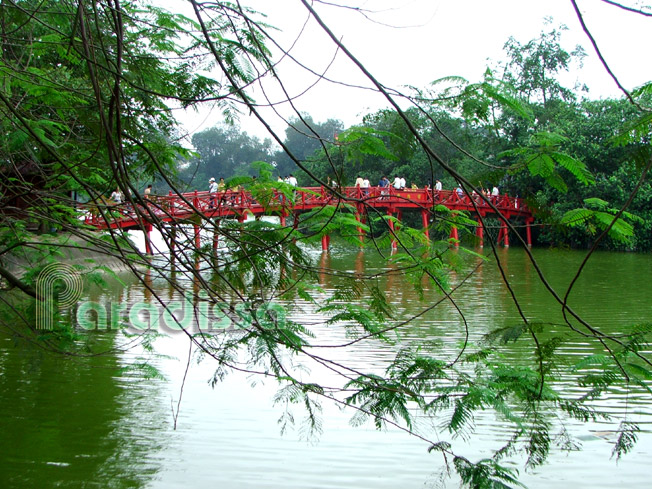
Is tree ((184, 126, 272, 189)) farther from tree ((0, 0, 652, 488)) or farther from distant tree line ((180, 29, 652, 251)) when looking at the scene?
tree ((0, 0, 652, 488))

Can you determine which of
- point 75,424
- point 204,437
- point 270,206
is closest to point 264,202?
point 270,206

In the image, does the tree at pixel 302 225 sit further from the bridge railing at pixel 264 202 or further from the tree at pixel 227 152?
the tree at pixel 227 152

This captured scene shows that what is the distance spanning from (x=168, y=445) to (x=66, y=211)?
5.25 ft

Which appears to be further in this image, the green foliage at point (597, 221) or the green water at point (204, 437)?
the green water at point (204, 437)

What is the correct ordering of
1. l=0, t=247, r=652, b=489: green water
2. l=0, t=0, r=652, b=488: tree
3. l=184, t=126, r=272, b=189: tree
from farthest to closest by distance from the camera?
l=184, t=126, r=272, b=189: tree < l=0, t=247, r=652, b=489: green water < l=0, t=0, r=652, b=488: tree

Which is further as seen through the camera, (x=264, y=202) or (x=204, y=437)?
(x=204, y=437)

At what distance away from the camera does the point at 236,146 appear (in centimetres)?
2100

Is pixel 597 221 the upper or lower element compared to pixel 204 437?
upper

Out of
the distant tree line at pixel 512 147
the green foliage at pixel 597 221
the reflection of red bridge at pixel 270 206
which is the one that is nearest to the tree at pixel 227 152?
the distant tree line at pixel 512 147

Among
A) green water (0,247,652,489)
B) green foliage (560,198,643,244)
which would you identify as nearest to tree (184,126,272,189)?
green water (0,247,652,489)

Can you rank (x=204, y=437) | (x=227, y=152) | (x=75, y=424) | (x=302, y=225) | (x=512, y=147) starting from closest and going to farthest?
1. (x=302, y=225)
2. (x=204, y=437)
3. (x=75, y=424)
4. (x=512, y=147)
5. (x=227, y=152)

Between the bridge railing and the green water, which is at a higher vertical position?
the bridge railing

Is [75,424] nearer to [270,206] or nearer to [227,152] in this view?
[270,206]

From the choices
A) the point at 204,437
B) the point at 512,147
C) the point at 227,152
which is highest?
the point at 227,152
